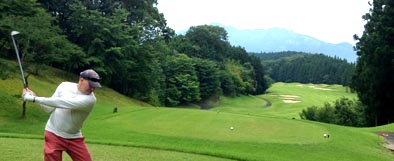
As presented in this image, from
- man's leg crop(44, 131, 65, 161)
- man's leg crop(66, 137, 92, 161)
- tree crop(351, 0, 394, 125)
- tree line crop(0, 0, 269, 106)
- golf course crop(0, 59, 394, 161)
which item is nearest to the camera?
man's leg crop(44, 131, 65, 161)

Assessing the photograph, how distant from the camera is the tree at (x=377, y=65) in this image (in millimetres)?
34469

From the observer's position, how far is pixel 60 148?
5.91 meters

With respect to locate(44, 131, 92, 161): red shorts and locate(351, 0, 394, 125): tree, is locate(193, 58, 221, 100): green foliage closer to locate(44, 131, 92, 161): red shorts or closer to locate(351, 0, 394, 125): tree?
locate(351, 0, 394, 125): tree

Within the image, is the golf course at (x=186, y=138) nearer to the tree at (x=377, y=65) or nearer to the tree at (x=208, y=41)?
the tree at (x=377, y=65)

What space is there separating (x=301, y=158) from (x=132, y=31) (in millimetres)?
30921

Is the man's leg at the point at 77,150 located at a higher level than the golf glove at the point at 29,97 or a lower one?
lower

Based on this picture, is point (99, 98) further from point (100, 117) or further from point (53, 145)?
point (53, 145)

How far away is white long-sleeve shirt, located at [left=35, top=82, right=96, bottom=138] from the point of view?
18.2ft

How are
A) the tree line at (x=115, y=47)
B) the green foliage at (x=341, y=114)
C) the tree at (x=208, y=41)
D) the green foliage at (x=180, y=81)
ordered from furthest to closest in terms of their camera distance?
the tree at (x=208, y=41) < the green foliage at (x=180, y=81) < the green foliage at (x=341, y=114) < the tree line at (x=115, y=47)

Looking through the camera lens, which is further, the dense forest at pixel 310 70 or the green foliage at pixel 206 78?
the dense forest at pixel 310 70

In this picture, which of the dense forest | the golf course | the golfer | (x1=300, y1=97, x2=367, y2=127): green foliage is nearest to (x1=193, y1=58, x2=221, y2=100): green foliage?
(x1=300, y1=97, x2=367, y2=127): green foliage

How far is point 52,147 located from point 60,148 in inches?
4.7

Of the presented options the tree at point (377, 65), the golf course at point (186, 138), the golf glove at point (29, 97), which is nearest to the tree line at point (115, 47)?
the golf course at point (186, 138)

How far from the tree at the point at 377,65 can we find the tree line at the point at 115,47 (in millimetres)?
19939
